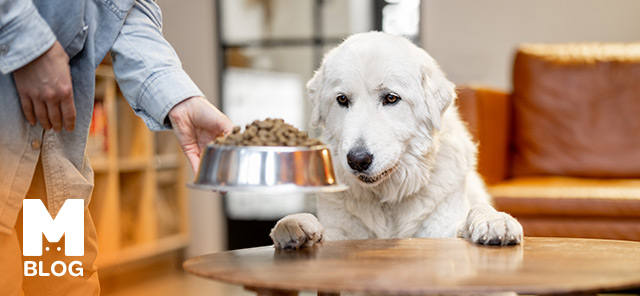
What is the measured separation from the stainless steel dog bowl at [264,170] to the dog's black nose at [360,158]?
453mm

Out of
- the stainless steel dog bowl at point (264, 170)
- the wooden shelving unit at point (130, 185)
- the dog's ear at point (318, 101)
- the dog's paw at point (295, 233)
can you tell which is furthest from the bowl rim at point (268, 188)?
the wooden shelving unit at point (130, 185)

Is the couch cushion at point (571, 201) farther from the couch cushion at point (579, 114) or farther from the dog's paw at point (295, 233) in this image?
the dog's paw at point (295, 233)

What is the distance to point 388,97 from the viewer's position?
1.76 meters

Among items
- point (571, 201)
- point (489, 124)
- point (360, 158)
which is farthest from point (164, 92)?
point (489, 124)

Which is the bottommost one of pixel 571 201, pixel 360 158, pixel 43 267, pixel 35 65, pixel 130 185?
pixel 130 185

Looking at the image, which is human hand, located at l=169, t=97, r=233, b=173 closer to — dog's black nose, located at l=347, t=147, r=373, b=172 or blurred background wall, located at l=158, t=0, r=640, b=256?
dog's black nose, located at l=347, t=147, r=373, b=172

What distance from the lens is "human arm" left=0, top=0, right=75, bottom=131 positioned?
1201mm

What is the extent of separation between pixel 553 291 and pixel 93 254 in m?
1.01

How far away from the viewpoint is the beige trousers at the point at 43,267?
1.31 meters

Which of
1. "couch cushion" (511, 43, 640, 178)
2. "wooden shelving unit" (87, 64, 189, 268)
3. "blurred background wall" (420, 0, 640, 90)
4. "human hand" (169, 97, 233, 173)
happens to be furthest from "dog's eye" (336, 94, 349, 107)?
"blurred background wall" (420, 0, 640, 90)

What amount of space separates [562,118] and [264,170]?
2.74 m

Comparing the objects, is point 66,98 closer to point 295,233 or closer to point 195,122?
point 195,122

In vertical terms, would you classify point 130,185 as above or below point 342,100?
below

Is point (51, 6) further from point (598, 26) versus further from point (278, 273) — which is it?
point (598, 26)
